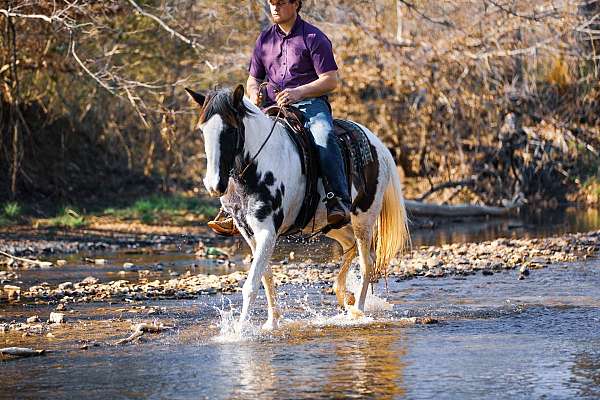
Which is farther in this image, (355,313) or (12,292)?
(12,292)

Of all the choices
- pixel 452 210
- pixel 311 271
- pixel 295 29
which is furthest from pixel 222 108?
pixel 452 210

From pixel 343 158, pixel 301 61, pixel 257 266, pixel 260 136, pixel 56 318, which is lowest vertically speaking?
pixel 56 318

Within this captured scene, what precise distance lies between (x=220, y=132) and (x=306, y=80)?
1.45m

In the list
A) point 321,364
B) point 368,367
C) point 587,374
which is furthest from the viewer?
point 321,364

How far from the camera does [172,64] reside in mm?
21328

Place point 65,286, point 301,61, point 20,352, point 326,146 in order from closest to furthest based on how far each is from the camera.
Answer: point 20,352 < point 326,146 < point 301,61 < point 65,286

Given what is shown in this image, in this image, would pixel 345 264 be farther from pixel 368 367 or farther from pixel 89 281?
pixel 89 281

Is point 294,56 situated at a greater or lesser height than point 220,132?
greater

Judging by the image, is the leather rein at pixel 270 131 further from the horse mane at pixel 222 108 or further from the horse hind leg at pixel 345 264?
the horse hind leg at pixel 345 264

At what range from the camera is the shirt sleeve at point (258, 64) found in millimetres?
9375

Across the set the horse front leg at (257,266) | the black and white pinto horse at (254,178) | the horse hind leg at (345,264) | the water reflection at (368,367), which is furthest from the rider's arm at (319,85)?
the water reflection at (368,367)

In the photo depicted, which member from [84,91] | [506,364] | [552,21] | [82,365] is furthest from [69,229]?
[506,364]

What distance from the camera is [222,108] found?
809cm

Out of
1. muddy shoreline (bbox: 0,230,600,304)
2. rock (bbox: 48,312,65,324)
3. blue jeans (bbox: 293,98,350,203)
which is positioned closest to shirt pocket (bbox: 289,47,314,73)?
blue jeans (bbox: 293,98,350,203)
